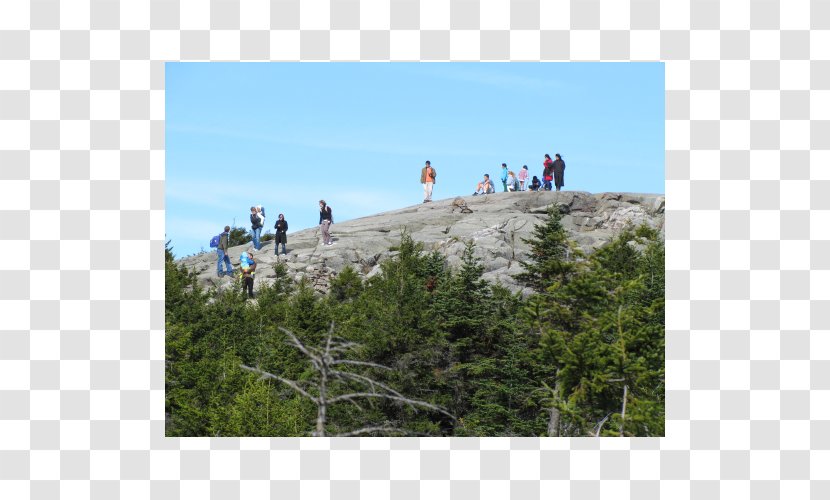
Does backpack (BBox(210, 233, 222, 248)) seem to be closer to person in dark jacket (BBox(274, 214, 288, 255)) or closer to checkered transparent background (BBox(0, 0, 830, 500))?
person in dark jacket (BBox(274, 214, 288, 255))

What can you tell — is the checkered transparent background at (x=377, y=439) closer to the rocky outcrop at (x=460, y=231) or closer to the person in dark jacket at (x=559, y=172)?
the rocky outcrop at (x=460, y=231)

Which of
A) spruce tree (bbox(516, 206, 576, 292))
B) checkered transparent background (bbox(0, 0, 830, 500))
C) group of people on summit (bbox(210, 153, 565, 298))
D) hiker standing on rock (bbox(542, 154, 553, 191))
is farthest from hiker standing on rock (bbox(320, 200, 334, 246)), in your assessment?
→ checkered transparent background (bbox(0, 0, 830, 500))

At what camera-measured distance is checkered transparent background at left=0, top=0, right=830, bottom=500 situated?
17609mm

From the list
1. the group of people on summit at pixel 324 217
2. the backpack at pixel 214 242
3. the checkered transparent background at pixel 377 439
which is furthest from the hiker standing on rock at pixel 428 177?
the checkered transparent background at pixel 377 439

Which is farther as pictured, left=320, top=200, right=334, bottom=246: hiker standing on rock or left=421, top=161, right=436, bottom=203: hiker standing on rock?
left=421, top=161, right=436, bottom=203: hiker standing on rock

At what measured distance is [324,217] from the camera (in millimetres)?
57031

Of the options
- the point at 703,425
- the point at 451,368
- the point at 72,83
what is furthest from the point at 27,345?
the point at 451,368

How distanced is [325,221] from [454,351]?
2048cm

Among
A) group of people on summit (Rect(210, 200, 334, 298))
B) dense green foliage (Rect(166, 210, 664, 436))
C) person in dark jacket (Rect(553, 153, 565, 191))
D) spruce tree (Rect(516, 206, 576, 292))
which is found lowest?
dense green foliage (Rect(166, 210, 664, 436))

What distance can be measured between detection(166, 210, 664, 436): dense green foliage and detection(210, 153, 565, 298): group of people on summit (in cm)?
284

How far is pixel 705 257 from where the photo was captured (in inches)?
731

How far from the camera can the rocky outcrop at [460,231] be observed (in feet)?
191

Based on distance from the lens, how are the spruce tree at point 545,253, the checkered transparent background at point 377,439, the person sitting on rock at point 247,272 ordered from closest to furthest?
the checkered transparent background at point 377,439 < the spruce tree at point 545,253 < the person sitting on rock at point 247,272

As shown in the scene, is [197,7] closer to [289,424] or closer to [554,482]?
[554,482]
